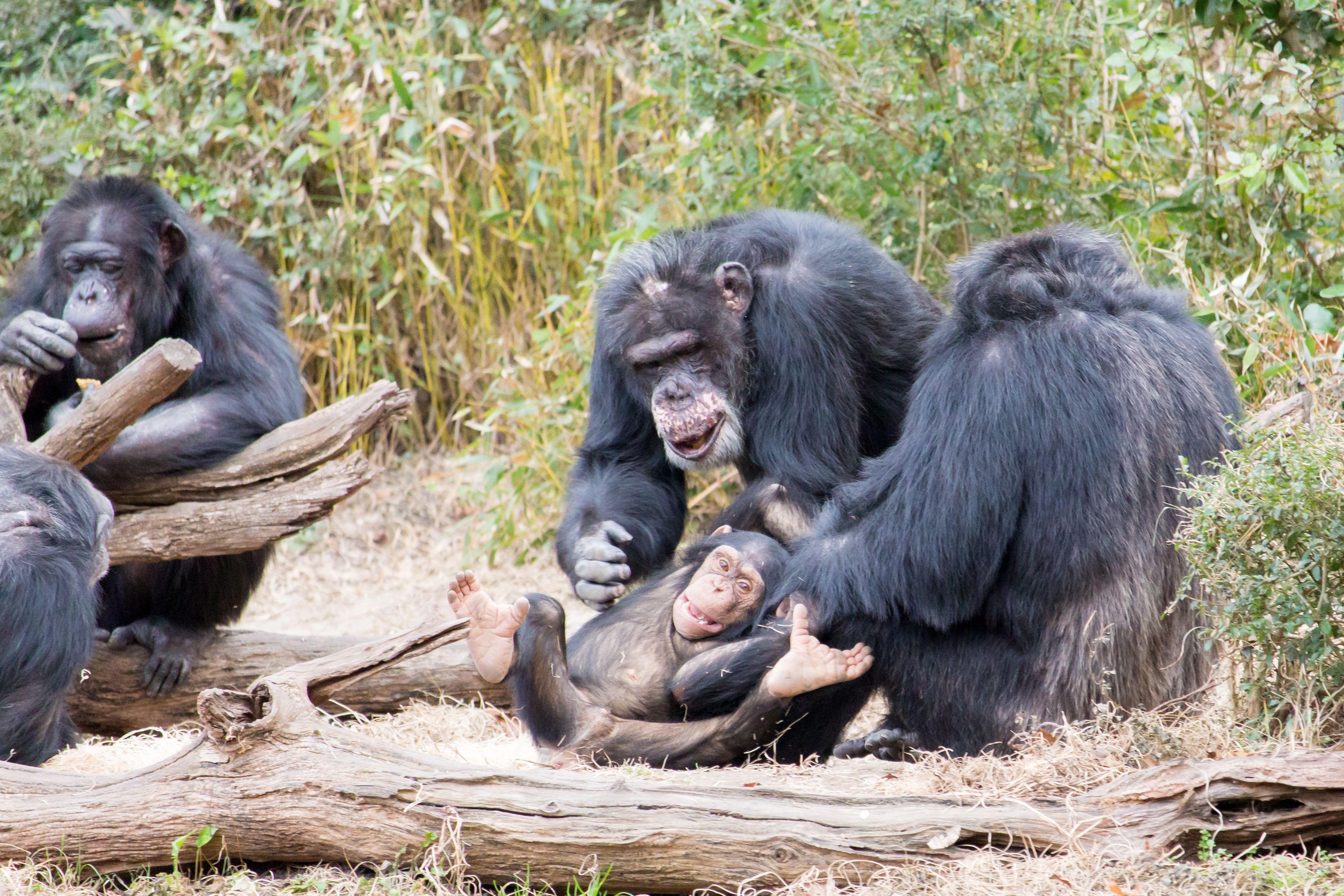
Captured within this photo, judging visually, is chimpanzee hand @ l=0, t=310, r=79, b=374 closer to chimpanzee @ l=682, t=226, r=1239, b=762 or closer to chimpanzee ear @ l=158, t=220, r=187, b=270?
chimpanzee ear @ l=158, t=220, r=187, b=270

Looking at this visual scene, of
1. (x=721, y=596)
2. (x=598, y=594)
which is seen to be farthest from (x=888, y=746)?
(x=598, y=594)

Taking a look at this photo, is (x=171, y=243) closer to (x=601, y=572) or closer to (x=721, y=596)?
(x=601, y=572)

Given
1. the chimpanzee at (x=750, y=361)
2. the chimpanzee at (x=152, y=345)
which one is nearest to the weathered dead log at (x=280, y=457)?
the chimpanzee at (x=152, y=345)

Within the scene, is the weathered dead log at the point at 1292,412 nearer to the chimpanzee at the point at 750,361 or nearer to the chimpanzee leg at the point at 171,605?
the chimpanzee at the point at 750,361

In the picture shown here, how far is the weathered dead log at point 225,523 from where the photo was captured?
4891 millimetres

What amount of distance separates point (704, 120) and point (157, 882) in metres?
4.97

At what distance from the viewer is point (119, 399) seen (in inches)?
177

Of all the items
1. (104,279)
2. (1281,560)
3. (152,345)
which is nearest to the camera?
(1281,560)

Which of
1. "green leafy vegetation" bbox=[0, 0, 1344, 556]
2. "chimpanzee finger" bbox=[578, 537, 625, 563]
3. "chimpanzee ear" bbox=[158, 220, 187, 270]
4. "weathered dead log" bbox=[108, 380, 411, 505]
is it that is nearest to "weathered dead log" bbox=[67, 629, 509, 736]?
"weathered dead log" bbox=[108, 380, 411, 505]

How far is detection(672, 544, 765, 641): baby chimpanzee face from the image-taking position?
4.36 meters

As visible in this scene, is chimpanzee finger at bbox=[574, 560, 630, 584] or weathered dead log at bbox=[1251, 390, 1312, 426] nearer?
weathered dead log at bbox=[1251, 390, 1312, 426]

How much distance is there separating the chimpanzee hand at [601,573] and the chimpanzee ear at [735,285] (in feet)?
3.05

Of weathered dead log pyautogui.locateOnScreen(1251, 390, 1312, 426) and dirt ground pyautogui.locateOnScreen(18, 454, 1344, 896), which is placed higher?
weathered dead log pyautogui.locateOnScreen(1251, 390, 1312, 426)

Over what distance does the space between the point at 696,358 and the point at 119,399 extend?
2001 mm
